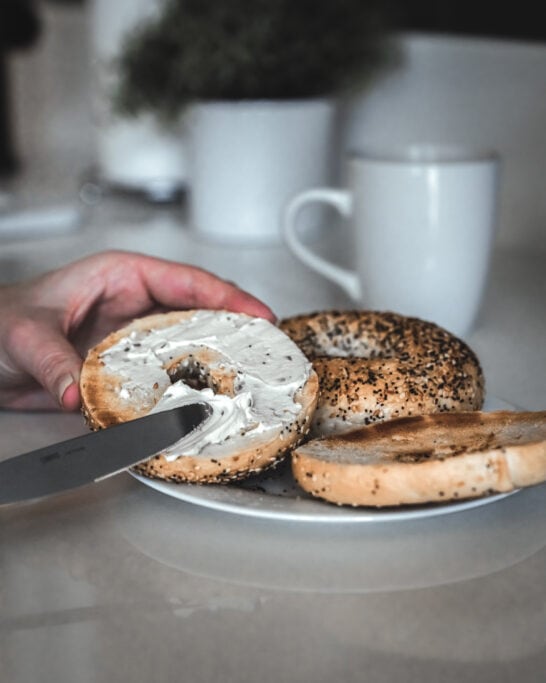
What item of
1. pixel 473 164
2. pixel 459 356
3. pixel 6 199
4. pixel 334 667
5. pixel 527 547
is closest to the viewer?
pixel 334 667

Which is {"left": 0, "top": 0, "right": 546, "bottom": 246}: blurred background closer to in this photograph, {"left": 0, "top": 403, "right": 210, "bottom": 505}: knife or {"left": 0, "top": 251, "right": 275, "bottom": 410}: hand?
{"left": 0, "top": 251, "right": 275, "bottom": 410}: hand

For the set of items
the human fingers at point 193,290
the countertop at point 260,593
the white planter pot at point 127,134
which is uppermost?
the white planter pot at point 127,134

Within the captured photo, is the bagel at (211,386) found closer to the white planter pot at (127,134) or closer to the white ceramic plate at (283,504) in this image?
the white ceramic plate at (283,504)

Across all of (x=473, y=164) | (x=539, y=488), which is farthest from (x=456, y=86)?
(x=539, y=488)

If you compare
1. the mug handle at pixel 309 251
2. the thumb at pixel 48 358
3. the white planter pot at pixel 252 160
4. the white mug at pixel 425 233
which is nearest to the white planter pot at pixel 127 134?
the white planter pot at pixel 252 160

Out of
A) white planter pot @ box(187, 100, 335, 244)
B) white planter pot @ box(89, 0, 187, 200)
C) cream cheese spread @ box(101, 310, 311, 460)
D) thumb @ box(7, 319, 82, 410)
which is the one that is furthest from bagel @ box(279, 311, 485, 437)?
white planter pot @ box(89, 0, 187, 200)

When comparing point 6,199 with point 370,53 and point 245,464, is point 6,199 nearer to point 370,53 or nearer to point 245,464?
point 370,53
